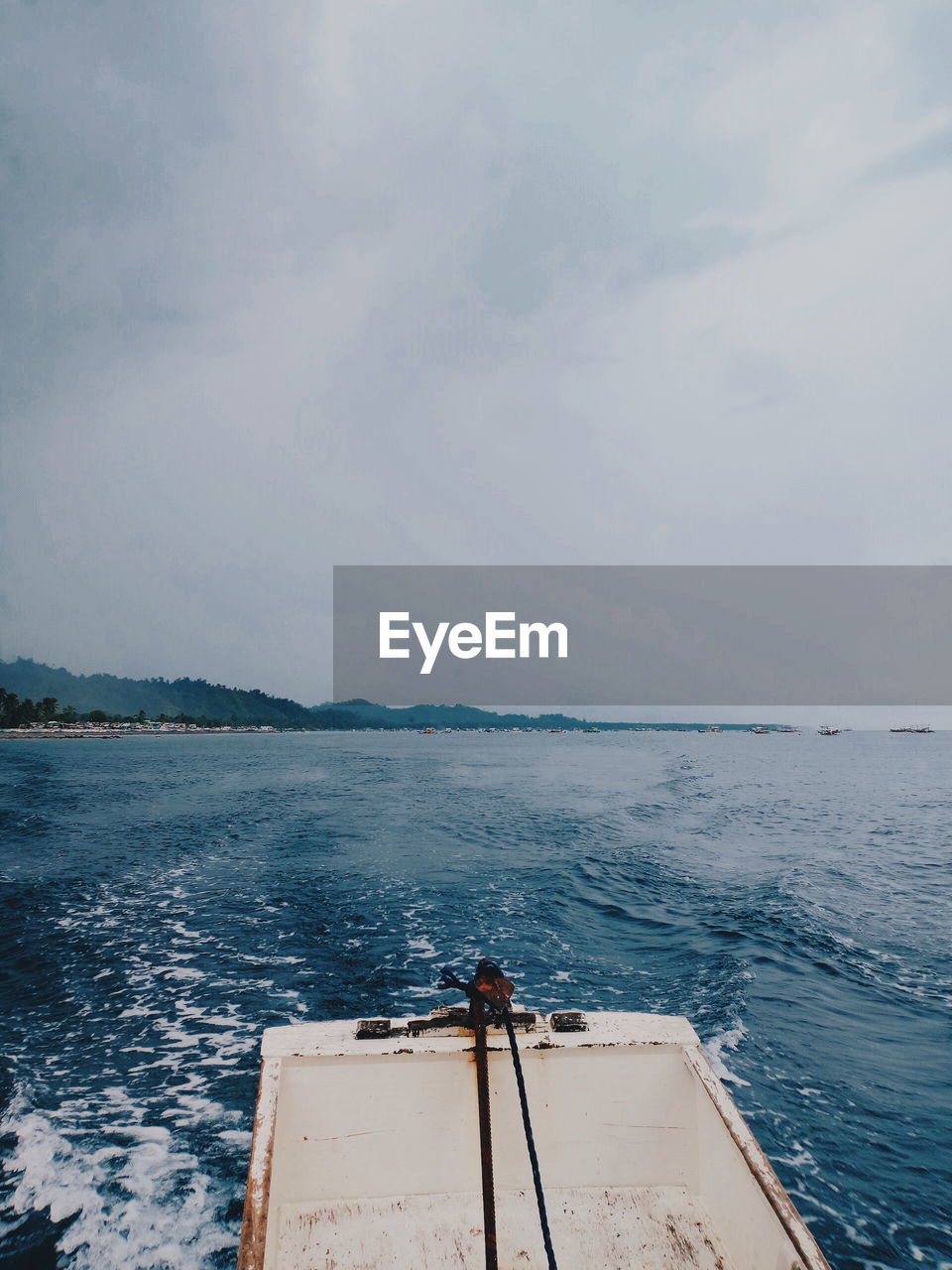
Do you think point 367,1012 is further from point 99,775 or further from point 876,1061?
point 99,775

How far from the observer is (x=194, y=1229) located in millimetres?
5426

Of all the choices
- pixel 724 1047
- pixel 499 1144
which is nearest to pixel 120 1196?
pixel 499 1144

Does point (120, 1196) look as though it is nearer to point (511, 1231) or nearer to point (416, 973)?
point (511, 1231)

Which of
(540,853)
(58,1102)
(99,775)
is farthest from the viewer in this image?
(99,775)

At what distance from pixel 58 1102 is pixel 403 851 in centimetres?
1428

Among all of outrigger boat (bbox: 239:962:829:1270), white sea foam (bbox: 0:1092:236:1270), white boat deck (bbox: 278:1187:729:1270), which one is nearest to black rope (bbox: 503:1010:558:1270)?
outrigger boat (bbox: 239:962:829:1270)

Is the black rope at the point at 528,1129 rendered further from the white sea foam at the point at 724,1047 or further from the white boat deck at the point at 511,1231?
the white sea foam at the point at 724,1047

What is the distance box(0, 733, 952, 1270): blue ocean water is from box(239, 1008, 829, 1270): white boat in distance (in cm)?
153

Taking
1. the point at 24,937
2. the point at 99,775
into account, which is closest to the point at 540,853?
the point at 24,937

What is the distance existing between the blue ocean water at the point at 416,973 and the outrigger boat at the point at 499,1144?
153 centimetres

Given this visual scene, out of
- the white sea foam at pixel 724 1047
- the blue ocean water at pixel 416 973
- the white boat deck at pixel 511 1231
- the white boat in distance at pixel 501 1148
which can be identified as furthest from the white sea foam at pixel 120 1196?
the white sea foam at pixel 724 1047

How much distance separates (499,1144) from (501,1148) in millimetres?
53

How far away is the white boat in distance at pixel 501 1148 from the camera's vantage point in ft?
15.4

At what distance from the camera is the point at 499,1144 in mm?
5102
